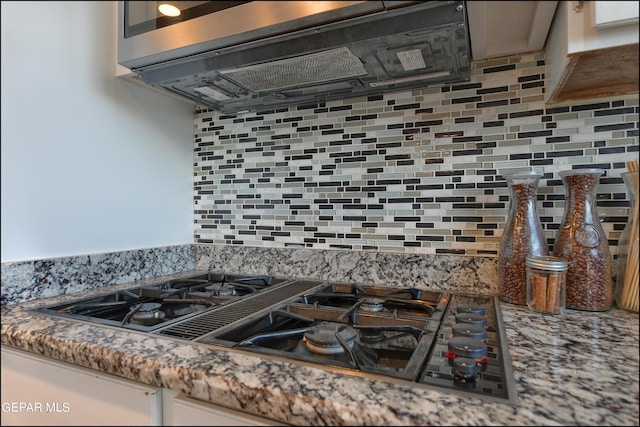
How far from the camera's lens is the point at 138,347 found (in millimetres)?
615

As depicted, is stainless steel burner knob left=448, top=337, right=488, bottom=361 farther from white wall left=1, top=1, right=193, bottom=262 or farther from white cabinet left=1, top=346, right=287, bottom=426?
white wall left=1, top=1, right=193, bottom=262

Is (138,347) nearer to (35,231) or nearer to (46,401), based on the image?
(46,401)

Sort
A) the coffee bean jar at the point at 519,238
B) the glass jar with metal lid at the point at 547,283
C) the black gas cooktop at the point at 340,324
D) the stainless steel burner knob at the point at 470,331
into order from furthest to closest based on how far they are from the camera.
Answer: the coffee bean jar at the point at 519,238 < the glass jar with metal lid at the point at 547,283 < the stainless steel burner knob at the point at 470,331 < the black gas cooktop at the point at 340,324

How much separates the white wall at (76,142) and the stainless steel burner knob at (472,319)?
101 cm

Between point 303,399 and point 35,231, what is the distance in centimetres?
88

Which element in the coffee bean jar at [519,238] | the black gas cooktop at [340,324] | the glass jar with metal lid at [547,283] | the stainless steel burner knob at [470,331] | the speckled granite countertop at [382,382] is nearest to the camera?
the speckled granite countertop at [382,382]

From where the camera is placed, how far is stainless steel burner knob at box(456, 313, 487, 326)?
71cm

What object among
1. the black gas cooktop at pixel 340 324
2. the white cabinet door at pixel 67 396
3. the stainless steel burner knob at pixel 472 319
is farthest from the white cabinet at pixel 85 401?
the stainless steel burner knob at pixel 472 319

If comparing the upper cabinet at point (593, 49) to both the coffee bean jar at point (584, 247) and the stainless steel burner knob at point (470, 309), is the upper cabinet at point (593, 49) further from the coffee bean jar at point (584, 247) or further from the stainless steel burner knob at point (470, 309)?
the stainless steel burner knob at point (470, 309)

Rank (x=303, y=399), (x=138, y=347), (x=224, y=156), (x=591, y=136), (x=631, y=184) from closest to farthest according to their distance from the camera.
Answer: (x=303, y=399) → (x=138, y=347) → (x=631, y=184) → (x=591, y=136) → (x=224, y=156)

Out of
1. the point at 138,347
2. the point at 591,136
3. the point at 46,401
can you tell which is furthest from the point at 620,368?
the point at 46,401

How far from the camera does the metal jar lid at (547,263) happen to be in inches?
28.7

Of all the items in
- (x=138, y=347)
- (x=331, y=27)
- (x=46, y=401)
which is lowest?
(x=46, y=401)

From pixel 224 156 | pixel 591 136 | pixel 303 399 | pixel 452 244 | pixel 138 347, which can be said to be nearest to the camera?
pixel 303 399
